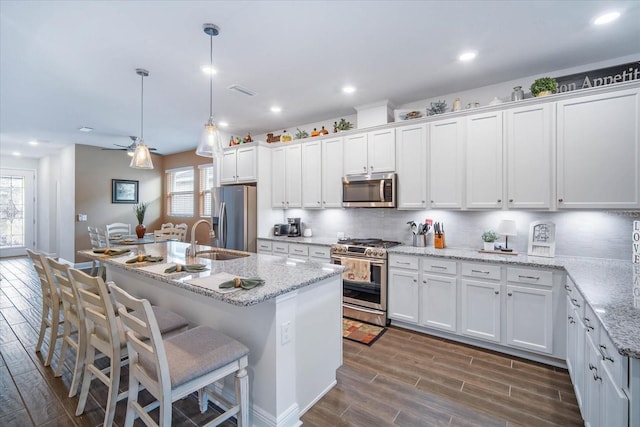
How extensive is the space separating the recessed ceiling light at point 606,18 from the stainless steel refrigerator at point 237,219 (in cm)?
422

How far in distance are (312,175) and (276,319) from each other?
3.05 m

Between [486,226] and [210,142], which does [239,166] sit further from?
[486,226]

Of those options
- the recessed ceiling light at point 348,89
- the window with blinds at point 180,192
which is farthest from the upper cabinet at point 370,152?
the window with blinds at point 180,192

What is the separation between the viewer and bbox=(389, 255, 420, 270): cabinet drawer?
331cm

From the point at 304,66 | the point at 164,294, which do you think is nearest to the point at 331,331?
the point at 164,294

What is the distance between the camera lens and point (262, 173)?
4.86m

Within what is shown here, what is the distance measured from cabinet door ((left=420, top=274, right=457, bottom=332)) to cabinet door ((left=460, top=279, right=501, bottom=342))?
0.10 metres

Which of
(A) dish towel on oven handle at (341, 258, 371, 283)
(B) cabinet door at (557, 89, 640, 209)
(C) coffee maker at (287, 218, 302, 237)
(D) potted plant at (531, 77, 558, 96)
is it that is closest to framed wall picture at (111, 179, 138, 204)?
(C) coffee maker at (287, 218, 302, 237)

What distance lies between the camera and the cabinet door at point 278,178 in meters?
4.87

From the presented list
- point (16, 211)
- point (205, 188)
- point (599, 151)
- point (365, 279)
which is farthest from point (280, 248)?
point (16, 211)

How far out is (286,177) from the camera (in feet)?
15.8

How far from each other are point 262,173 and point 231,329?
325cm

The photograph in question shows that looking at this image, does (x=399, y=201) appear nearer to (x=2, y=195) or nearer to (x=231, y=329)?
(x=231, y=329)

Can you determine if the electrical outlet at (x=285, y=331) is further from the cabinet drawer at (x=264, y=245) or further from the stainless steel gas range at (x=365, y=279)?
the cabinet drawer at (x=264, y=245)
